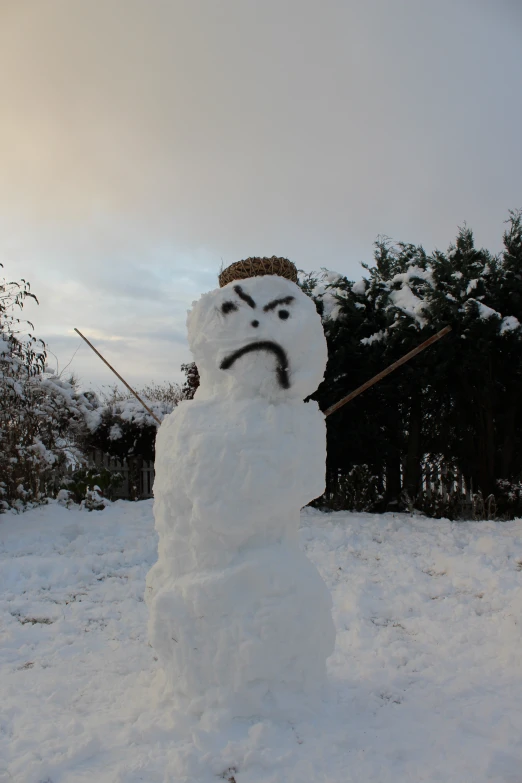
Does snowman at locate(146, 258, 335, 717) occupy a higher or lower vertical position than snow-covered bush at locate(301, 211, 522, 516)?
lower

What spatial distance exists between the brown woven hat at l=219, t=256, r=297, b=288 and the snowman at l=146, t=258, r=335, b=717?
0.33 ft

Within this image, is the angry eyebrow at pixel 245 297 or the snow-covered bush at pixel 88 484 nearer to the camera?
the angry eyebrow at pixel 245 297

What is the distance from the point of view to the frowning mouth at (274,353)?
112 inches

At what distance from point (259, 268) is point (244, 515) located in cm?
133

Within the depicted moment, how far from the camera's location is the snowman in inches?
105

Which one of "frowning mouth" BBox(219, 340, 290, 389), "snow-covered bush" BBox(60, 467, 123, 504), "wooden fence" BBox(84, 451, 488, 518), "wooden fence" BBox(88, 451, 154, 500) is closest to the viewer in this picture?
"frowning mouth" BBox(219, 340, 290, 389)

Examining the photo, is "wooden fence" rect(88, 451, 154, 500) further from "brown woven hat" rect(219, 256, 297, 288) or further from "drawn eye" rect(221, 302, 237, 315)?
"drawn eye" rect(221, 302, 237, 315)

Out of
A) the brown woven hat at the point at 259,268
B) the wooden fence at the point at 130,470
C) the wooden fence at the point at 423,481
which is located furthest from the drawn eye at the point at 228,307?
the wooden fence at the point at 130,470

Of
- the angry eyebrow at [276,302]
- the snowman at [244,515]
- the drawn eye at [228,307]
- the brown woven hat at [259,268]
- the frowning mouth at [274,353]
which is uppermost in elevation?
the brown woven hat at [259,268]

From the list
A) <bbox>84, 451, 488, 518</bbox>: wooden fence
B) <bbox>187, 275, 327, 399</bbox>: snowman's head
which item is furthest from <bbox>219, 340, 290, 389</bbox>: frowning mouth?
<bbox>84, 451, 488, 518</bbox>: wooden fence

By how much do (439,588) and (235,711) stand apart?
2.95m

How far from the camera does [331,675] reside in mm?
3371

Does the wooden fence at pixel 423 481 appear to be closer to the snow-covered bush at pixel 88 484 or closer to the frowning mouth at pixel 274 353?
the snow-covered bush at pixel 88 484

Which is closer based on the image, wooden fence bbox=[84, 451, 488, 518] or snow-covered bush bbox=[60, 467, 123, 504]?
wooden fence bbox=[84, 451, 488, 518]
